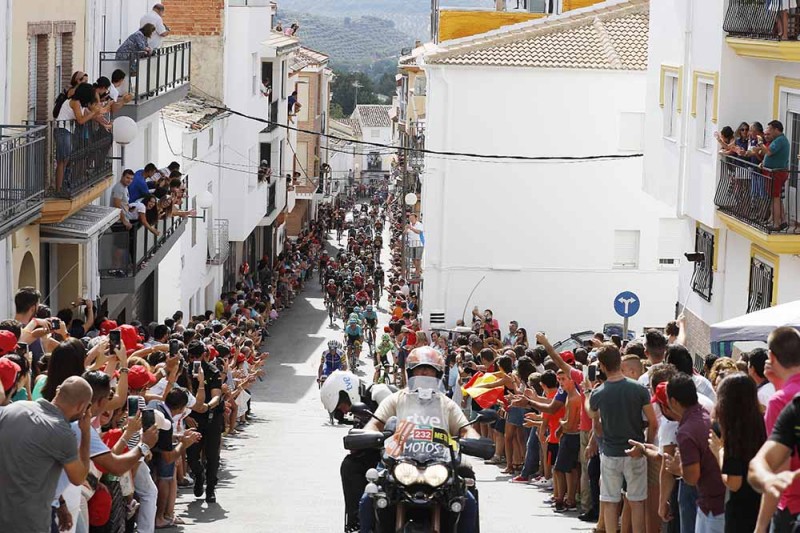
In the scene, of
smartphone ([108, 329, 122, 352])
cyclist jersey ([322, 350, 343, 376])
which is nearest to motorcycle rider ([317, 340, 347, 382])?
cyclist jersey ([322, 350, 343, 376])

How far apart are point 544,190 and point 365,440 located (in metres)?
29.9

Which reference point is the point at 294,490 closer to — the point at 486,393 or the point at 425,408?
the point at 486,393

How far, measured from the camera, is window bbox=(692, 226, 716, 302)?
2631 centimetres

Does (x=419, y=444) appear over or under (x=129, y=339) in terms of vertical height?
over

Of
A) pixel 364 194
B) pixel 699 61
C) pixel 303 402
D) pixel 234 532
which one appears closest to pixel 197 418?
pixel 234 532

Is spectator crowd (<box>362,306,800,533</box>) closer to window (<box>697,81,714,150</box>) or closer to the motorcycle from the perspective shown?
the motorcycle

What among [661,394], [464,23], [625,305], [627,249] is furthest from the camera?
[464,23]

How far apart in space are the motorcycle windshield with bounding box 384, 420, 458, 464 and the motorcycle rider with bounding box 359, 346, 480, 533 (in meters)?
0.11

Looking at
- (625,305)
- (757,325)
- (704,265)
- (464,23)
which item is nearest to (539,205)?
(464,23)

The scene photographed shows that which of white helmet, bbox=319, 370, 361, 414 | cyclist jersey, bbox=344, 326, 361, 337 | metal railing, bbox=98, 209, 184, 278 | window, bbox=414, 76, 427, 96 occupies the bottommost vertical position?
cyclist jersey, bbox=344, 326, 361, 337

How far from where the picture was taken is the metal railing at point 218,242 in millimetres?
44812

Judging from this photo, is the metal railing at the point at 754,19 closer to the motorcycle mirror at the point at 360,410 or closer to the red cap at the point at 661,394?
the red cap at the point at 661,394

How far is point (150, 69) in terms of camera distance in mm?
28406

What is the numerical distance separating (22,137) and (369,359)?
27.9m
